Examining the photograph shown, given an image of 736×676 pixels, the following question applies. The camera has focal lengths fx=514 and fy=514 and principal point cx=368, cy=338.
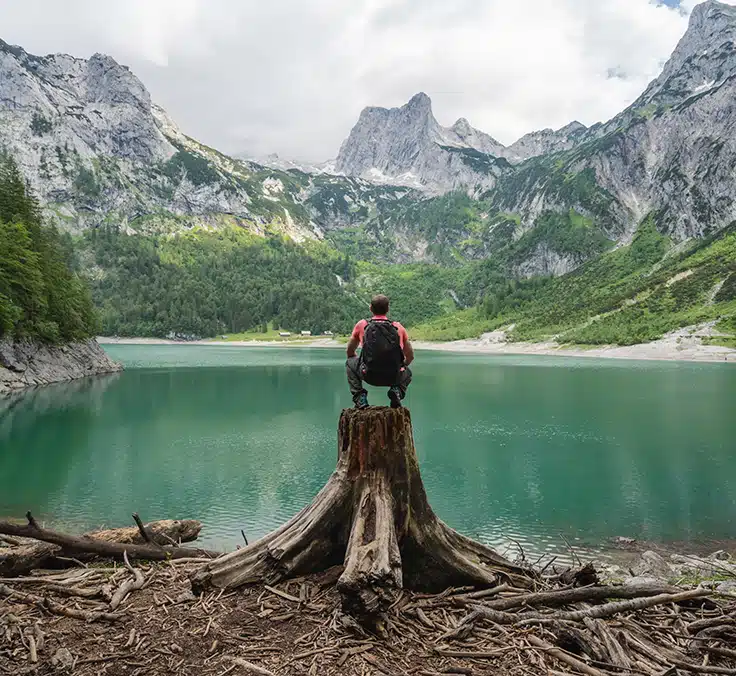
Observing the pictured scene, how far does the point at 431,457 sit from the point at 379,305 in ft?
88.8

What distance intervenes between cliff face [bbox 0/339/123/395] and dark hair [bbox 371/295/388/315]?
185 feet

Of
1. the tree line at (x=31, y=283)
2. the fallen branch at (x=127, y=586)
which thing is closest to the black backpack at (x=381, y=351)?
the fallen branch at (x=127, y=586)

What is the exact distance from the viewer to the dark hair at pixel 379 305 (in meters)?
6.52

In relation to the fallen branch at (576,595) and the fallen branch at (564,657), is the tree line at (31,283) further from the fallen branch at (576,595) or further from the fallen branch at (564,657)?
the fallen branch at (564,657)

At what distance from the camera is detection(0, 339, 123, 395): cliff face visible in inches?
2090

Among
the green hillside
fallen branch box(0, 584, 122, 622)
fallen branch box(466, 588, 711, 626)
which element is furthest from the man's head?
the green hillside

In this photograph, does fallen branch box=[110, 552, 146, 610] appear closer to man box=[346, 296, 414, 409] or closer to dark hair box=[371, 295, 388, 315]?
man box=[346, 296, 414, 409]

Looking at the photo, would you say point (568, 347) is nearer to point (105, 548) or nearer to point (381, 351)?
point (381, 351)

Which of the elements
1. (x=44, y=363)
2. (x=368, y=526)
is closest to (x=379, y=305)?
(x=368, y=526)

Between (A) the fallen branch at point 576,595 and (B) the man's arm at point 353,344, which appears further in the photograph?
(B) the man's arm at point 353,344

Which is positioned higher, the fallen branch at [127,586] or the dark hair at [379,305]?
the dark hair at [379,305]

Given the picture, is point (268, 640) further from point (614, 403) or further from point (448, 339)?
point (448, 339)

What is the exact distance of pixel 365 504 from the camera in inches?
232

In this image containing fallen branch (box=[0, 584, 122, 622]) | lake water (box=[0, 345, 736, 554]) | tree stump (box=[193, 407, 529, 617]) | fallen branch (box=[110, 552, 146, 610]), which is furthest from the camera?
lake water (box=[0, 345, 736, 554])
